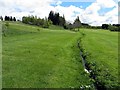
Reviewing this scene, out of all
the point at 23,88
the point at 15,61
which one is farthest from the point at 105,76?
the point at 15,61

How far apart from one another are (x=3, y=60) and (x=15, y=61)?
5.22 feet

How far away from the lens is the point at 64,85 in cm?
2369

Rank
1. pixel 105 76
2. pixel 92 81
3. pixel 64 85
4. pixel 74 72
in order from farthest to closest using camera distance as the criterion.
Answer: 1. pixel 74 72
2. pixel 105 76
3. pixel 92 81
4. pixel 64 85

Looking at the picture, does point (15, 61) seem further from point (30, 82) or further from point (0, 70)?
point (30, 82)

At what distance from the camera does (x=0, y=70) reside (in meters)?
28.1

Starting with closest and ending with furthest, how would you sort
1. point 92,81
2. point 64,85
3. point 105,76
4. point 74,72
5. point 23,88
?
1. point 23,88
2. point 64,85
3. point 92,81
4. point 105,76
5. point 74,72

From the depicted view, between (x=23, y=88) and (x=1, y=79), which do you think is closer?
(x=23, y=88)

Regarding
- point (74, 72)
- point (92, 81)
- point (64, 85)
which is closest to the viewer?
point (64, 85)

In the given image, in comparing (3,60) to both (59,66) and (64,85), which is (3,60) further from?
(64,85)

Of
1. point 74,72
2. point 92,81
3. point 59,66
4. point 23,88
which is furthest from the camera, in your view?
point 59,66

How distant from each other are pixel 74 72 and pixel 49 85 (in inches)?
260

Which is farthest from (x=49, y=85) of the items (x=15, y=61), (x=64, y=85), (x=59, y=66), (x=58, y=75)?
(x=15, y=61)

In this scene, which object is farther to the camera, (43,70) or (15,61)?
(15,61)

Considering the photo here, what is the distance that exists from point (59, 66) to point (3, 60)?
280 inches
